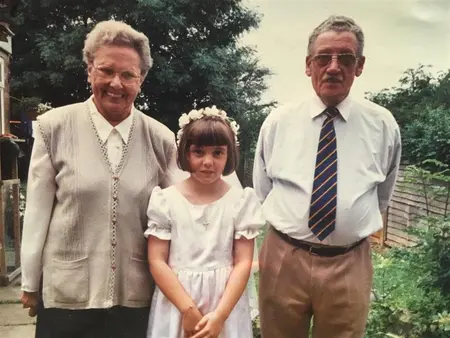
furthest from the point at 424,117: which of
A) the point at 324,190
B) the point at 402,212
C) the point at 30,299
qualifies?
the point at 30,299

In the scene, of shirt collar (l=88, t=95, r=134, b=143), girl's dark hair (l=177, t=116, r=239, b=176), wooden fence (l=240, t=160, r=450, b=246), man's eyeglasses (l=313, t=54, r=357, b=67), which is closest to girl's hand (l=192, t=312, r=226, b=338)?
girl's dark hair (l=177, t=116, r=239, b=176)

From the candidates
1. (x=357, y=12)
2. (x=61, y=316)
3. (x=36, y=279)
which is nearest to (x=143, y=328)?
(x=61, y=316)

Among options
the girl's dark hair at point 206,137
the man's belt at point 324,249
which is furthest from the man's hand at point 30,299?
the man's belt at point 324,249

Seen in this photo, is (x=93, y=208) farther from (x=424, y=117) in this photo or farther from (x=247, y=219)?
(x=424, y=117)

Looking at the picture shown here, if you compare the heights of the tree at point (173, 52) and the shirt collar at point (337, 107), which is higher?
the tree at point (173, 52)

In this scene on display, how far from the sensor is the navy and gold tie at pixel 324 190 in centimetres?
157

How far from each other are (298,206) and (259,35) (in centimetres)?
130

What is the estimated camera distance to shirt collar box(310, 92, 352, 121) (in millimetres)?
1642

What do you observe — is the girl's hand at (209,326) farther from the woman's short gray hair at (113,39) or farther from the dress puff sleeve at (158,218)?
the woman's short gray hair at (113,39)

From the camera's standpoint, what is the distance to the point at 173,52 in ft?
9.82

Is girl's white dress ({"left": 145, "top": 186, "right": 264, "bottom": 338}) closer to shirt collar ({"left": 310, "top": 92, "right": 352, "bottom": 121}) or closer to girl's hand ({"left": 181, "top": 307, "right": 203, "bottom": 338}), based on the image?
girl's hand ({"left": 181, "top": 307, "right": 203, "bottom": 338})

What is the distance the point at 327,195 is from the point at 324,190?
2 cm

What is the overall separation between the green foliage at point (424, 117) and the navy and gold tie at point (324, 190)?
1.60 meters

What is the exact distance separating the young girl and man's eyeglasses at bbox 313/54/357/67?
388mm
